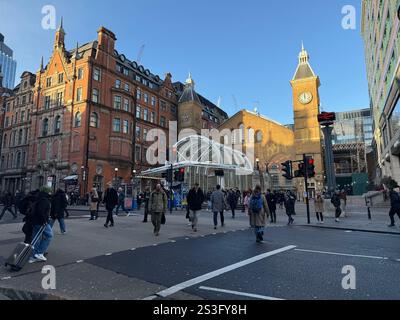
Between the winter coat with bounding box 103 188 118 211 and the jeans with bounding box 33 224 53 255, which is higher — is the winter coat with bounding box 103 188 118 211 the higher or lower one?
the higher one

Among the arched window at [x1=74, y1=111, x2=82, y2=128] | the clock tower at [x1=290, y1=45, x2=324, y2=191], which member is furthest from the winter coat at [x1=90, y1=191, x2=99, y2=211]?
the clock tower at [x1=290, y1=45, x2=324, y2=191]

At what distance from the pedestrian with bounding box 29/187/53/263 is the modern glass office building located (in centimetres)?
10718

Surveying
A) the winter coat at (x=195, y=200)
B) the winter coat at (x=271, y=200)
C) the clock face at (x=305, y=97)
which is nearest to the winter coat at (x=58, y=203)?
the winter coat at (x=195, y=200)

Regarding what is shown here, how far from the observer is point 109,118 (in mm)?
41969

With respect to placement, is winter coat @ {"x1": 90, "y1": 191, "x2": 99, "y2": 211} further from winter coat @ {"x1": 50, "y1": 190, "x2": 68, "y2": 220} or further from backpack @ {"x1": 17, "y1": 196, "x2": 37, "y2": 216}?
backpack @ {"x1": 17, "y1": 196, "x2": 37, "y2": 216}

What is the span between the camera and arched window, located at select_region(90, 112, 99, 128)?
1561 inches

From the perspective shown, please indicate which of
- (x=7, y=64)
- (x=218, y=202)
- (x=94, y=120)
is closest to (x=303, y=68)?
(x=94, y=120)

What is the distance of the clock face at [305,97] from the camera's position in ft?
173

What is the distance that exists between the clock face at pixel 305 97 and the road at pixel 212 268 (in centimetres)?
4699

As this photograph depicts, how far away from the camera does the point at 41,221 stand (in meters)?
6.32

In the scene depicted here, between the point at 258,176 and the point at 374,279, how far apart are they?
36.6 meters

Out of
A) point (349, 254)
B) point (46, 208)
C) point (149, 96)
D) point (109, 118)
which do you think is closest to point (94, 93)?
point (109, 118)

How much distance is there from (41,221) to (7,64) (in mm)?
116042

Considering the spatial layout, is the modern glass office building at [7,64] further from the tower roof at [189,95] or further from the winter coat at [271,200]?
the winter coat at [271,200]
